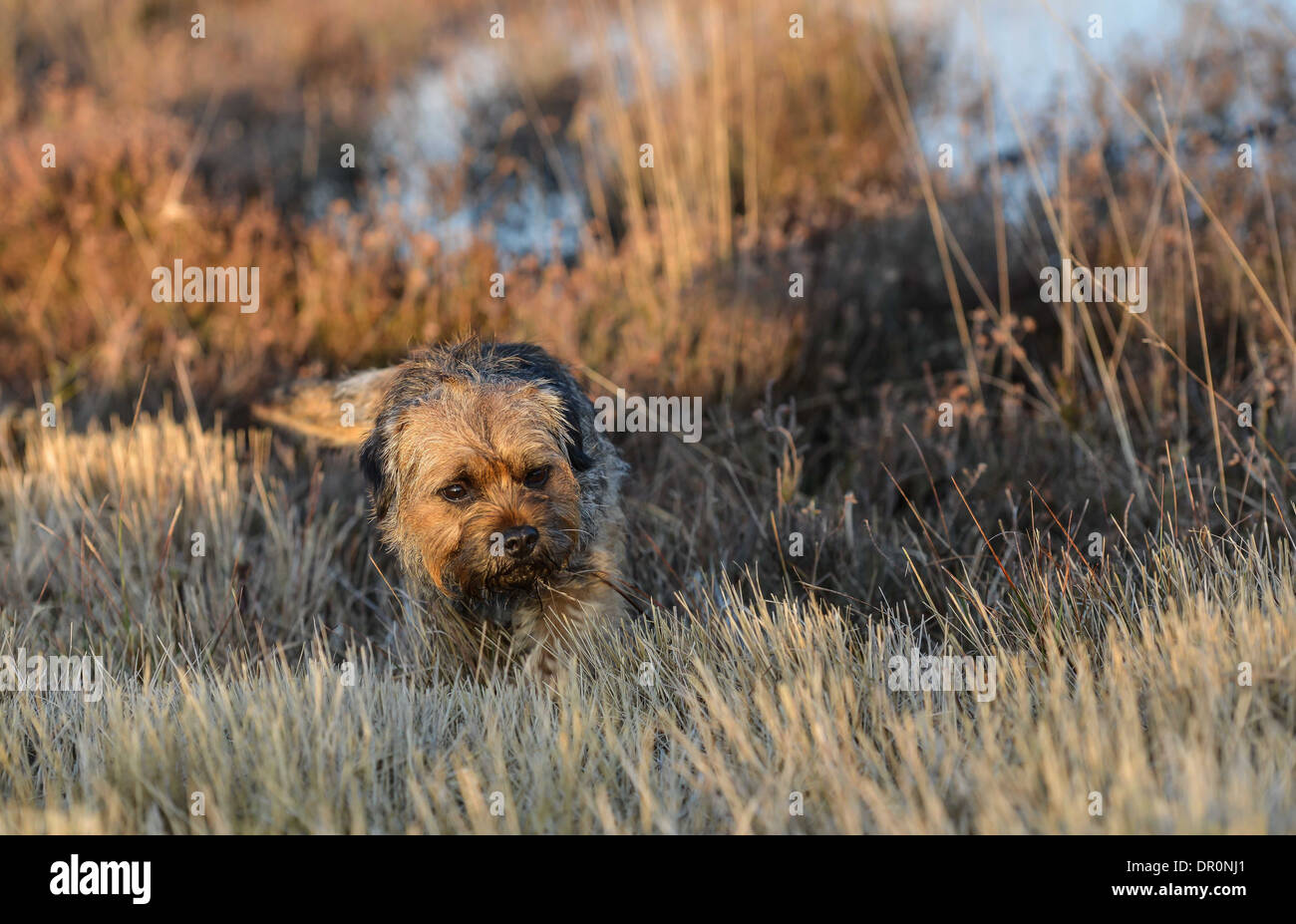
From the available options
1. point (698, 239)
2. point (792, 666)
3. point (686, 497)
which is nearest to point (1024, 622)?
point (792, 666)

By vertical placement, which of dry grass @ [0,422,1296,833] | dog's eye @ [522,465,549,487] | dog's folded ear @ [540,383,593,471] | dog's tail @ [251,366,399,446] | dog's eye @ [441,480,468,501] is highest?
dog's tail @ [251,366,399,446]

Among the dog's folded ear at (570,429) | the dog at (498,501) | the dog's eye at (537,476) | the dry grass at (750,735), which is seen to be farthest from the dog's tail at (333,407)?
the dry grass at (750,735)

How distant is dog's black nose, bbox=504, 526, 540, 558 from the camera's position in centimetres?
363

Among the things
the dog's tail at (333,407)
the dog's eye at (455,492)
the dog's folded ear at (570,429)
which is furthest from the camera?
the dog's tail at (333,407)

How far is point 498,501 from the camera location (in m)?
3.77

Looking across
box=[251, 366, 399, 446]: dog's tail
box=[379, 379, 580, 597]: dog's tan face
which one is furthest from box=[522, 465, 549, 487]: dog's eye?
box=[251, 366, 399, 446]: dog's tail

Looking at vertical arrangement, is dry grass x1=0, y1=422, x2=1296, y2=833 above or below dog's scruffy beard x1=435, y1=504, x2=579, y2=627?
below

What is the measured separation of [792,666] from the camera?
3.43 meters

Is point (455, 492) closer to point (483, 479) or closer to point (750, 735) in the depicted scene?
point (483, 479)

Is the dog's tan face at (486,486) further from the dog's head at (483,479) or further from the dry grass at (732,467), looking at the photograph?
the dry grass at (732,467)

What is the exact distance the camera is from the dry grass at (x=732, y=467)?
283 cm

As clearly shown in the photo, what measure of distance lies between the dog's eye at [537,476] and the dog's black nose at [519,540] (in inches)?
11.2

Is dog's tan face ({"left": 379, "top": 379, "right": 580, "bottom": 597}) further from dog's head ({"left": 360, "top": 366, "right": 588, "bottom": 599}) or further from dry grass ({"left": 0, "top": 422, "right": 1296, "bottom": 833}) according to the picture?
dry grass ({"left": 0, "top": 422, "right": 1296, "bottom": 833})
